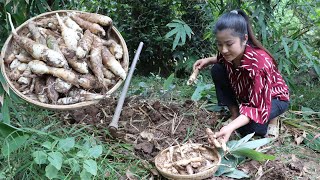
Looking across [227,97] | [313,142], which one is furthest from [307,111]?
[227,97]

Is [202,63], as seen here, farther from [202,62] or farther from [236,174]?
[236,174]

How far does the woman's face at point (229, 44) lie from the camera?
1816 millimetres

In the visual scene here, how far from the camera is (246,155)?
1776 millimetres

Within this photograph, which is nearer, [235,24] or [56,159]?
[56,159]

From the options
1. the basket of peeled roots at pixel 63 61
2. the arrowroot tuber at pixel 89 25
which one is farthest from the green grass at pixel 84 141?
the arrowroot tuber at pixel 89 25

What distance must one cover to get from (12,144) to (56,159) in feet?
0.70

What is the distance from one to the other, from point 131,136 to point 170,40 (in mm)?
1613

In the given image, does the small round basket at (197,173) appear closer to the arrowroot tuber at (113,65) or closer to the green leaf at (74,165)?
the green leaf at (74,165)

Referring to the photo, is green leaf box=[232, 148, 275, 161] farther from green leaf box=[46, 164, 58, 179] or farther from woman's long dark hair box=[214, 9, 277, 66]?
green leaf box=[46, 164, 58, 179]

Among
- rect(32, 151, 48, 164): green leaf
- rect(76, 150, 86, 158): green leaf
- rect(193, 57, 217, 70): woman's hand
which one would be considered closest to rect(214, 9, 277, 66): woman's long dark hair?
rect(193, 57, 217, 70): woman's hand

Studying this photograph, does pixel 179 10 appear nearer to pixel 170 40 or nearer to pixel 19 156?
pixel 170 40

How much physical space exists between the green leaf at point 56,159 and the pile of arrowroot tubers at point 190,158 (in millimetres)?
431

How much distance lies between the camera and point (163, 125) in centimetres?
206

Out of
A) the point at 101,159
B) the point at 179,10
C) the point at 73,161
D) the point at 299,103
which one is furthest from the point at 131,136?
the point at 179,10
